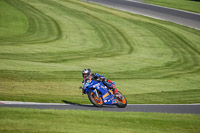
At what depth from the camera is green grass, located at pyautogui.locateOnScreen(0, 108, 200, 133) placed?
9.84 m

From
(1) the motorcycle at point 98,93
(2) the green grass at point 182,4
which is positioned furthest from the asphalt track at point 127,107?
(2) the green grass at point 182,4

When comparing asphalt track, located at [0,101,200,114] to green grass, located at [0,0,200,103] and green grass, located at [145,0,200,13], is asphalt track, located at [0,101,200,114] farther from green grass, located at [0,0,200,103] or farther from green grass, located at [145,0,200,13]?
green grass, located at [145,0,200,13]

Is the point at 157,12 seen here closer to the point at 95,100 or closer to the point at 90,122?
the point at 95,100

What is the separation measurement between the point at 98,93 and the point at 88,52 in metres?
16.2

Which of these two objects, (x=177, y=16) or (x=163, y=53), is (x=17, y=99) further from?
(x=177, y=16)

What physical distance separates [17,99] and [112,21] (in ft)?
95.7

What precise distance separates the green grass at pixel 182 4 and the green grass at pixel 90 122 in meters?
39.3

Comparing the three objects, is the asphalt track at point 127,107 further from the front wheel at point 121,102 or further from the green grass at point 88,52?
the green grass at point 88,52

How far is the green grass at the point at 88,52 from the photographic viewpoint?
59.9 feet

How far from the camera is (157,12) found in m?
48.0

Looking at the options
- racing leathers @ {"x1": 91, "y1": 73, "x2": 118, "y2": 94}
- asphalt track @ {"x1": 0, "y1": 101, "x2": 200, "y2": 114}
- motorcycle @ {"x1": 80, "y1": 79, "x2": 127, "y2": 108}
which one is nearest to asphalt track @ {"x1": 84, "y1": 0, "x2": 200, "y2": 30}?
asphalt track @ {"x1": 0, "y1": 101, "x2": 200, "y2": 114}

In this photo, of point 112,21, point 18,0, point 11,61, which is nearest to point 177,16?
point 112,21

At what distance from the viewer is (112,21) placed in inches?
1678

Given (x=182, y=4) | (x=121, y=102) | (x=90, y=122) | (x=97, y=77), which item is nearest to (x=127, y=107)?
(x=121, y=102)
